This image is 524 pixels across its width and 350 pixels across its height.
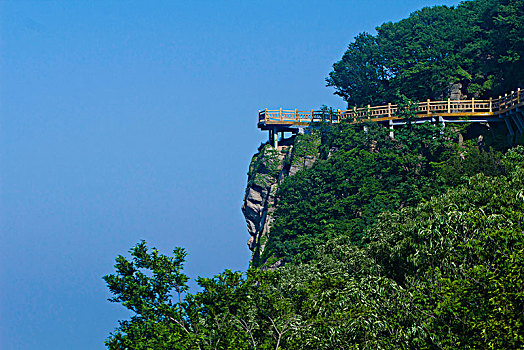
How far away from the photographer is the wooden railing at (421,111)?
165ft

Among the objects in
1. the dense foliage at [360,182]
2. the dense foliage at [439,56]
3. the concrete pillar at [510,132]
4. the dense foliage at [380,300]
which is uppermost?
the dense foliage at [439,56]

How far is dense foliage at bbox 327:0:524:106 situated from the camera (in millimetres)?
52312

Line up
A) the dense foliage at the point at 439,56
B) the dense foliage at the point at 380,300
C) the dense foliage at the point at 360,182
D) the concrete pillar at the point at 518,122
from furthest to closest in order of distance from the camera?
1. the dense foliage at the point at 439,56
2. the dense foliage at the point at 360,182
3. the concrete pillar at the point at 518,122
4. the dense foliage at the point at 380,300

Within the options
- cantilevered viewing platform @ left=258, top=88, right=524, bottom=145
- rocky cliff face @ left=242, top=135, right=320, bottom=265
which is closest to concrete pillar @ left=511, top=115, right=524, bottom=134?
cantilevered viewing platform @ left=258, top=88, right=524, bottom=145

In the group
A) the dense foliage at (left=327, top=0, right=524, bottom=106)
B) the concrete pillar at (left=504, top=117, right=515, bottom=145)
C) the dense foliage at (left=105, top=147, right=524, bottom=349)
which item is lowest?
the dense foliage at (left=105, top=147, right=524, bottom=349)

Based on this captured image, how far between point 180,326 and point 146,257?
350cm

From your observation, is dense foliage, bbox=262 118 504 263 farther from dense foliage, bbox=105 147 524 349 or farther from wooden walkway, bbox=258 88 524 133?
dense foliage, bbox=105 147 524 349

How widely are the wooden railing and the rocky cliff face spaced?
210 cm

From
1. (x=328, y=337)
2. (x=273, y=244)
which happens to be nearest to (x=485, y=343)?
(x=328, y=337)

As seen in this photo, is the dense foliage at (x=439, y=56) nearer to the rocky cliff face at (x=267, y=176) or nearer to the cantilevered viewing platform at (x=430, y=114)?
the cantilevered viewing platform at (x=430, y=114)

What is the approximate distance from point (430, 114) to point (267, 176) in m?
14.8

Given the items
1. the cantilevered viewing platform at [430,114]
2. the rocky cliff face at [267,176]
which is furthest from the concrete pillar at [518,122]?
the rocky cliff face at [267,176]

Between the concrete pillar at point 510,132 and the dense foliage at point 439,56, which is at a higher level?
the dense foliage at point 439,56

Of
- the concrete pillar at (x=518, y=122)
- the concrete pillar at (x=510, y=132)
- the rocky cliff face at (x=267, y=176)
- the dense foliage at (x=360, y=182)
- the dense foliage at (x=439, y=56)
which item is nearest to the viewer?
the concrete pillar at (x=518, y=122)
